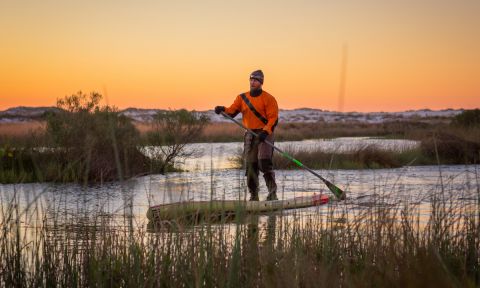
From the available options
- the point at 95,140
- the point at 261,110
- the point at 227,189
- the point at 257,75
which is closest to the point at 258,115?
the point at 261,110

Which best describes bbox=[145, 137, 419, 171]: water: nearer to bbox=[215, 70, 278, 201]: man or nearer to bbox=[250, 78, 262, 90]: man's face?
bbox=[215, 70, 278, 201]: man

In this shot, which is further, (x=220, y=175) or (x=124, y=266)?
(x=220, y=175)

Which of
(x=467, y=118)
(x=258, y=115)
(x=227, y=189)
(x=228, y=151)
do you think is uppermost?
(x=467, y=118)

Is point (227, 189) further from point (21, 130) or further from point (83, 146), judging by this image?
point (21, 130)

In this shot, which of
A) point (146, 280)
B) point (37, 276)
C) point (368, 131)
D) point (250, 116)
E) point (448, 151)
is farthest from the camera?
→ point (368, 131)

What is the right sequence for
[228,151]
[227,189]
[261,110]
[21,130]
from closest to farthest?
[261,110] < [227,189] < [228,151] < [21,130]

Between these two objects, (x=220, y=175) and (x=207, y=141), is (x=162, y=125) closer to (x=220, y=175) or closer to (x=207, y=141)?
(x=220, y=175)

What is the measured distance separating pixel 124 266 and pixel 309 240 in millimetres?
1567

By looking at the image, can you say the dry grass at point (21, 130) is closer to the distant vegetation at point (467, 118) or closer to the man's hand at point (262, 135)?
the man's hand at point (262, 135)

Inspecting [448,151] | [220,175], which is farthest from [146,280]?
[448,151]

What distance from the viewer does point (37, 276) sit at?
4430 mm

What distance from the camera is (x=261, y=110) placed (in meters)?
10.2

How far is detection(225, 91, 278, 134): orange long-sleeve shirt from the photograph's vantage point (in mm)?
10086

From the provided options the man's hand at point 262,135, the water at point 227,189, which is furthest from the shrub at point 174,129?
the man's hand at point 262,135
